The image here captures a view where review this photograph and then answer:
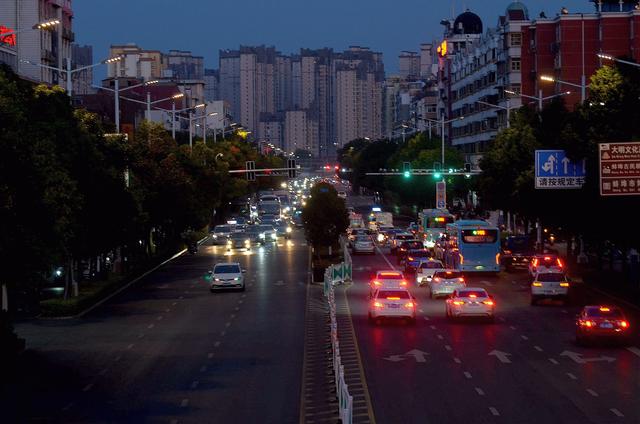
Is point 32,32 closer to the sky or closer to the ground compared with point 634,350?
closer to the sky

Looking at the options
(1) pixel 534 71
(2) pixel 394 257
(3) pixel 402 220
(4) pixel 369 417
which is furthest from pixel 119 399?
(3) pixel 402 220

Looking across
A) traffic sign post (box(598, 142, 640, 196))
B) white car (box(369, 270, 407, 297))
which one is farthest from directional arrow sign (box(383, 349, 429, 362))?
white car (box(369, 270, 407, 297))

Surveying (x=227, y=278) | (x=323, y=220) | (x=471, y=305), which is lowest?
(x=471, y=305)

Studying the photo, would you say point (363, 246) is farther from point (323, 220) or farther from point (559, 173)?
point (559, 173)

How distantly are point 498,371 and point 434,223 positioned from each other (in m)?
63.6

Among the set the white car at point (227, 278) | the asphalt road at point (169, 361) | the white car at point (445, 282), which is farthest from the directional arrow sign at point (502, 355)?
the white car at point (227, 278)

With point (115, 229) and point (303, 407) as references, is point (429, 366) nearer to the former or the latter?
point (303, 407)

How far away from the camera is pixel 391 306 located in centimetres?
4647

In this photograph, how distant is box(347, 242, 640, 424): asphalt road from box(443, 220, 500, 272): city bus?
1660 cm

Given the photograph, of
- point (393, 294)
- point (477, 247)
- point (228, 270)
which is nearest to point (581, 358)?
point (393, 294)

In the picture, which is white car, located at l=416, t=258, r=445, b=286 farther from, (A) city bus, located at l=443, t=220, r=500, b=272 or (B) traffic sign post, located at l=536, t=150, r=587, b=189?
(B) traffic sign post, located at l=536, t=150, r=587, b=189

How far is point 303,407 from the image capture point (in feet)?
93.4

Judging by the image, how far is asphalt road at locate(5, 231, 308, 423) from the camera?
28.9 m

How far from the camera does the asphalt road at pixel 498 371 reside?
2759 centimetres
